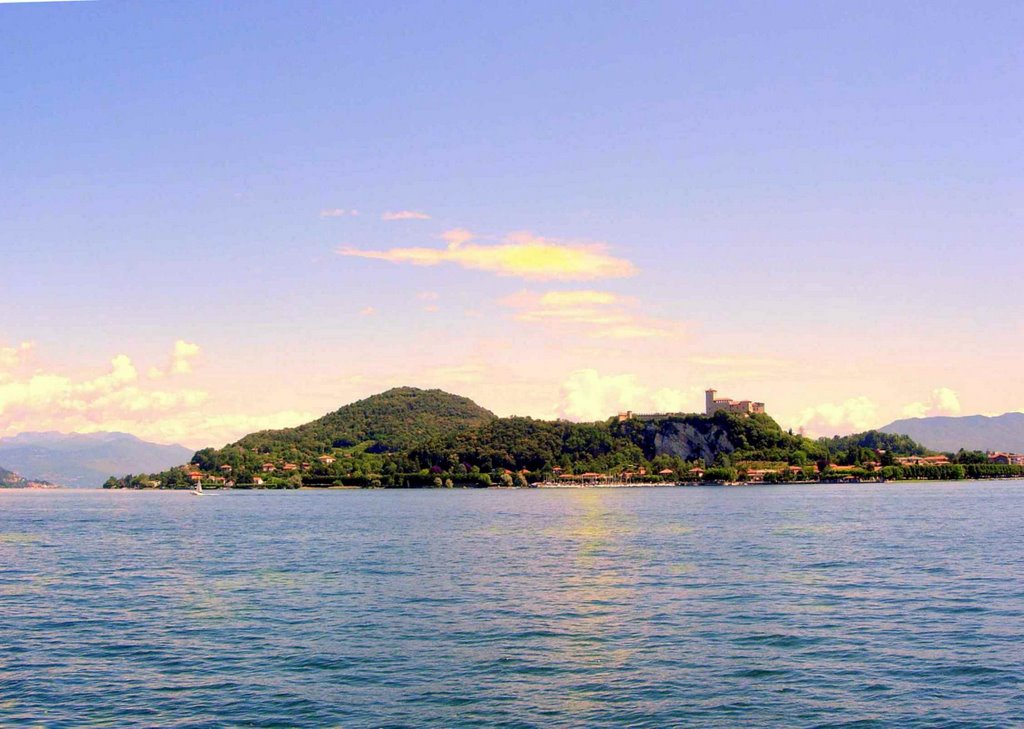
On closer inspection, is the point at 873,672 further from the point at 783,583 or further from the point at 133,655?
the point at 133,655

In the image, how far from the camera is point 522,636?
32031 mm

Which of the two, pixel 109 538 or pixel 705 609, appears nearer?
pixel 705 609

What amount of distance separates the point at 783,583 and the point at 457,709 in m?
25.1

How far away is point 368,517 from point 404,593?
250 feet

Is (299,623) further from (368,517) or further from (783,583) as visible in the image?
(368,517)

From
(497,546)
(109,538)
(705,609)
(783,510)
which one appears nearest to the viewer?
(705,609)

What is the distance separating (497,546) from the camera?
66875mm

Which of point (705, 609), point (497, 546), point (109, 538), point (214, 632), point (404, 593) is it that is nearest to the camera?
point (214, 632)

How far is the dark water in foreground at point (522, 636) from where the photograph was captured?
23.6 meters

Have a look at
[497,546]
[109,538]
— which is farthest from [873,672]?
[109,538]

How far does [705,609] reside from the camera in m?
37.0

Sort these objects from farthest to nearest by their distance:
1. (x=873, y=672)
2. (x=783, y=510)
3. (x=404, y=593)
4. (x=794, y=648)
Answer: (x=783, y=510), (x=404, y=593), (x=794, y=648), (x=873, y=672)

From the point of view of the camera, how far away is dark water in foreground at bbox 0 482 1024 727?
2358 centimetres

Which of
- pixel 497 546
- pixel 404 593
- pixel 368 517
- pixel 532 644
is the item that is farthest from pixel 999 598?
pixel 368 517
